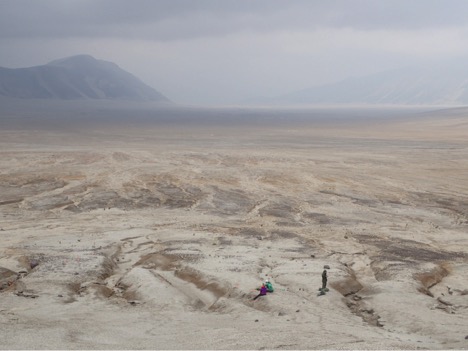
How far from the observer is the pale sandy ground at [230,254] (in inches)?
619

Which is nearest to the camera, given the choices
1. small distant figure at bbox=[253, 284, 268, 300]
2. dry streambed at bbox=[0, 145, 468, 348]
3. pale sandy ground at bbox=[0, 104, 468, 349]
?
pale sandy ground at bbox=[0, 104, 468, 349]

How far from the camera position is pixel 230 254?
996 inches

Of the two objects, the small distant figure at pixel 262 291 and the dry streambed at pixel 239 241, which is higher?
the small distant figure at pixel 262 291

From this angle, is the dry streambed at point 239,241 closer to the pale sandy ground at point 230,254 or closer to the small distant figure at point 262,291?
the pale sandy ground at point 230,254

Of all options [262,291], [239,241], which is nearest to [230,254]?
[239,241]

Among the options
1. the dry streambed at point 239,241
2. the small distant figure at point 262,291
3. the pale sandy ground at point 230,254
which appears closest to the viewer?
the pale sandy ground at point 230,254

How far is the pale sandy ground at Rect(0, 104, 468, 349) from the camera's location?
51.6ft

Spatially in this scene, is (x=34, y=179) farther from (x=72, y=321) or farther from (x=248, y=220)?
(x=72, y=321)

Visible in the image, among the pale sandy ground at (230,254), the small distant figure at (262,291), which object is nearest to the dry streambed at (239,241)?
the pale sandy ground at (230,254)

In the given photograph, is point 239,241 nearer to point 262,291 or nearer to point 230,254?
point 230,254

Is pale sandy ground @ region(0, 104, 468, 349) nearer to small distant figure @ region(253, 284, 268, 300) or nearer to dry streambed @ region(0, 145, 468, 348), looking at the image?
dry streambed @ region(0, 145, 468, 348)

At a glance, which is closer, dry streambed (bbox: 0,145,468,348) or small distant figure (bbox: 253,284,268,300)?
small distant figure (bbox: 253,284,268,300)

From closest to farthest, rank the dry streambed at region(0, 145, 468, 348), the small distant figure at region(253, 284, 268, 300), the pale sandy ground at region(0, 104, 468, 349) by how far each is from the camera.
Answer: the pale sandy ground at region(0, 104, 468, 349)
the small distant figure at region(253, 284, 268, 300)
the dry streambed at region(0, 145, 468, 348)

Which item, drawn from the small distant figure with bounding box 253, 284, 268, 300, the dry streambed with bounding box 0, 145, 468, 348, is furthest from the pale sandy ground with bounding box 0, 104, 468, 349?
the small distant figure with bounding box 253, 284, 268, 300
